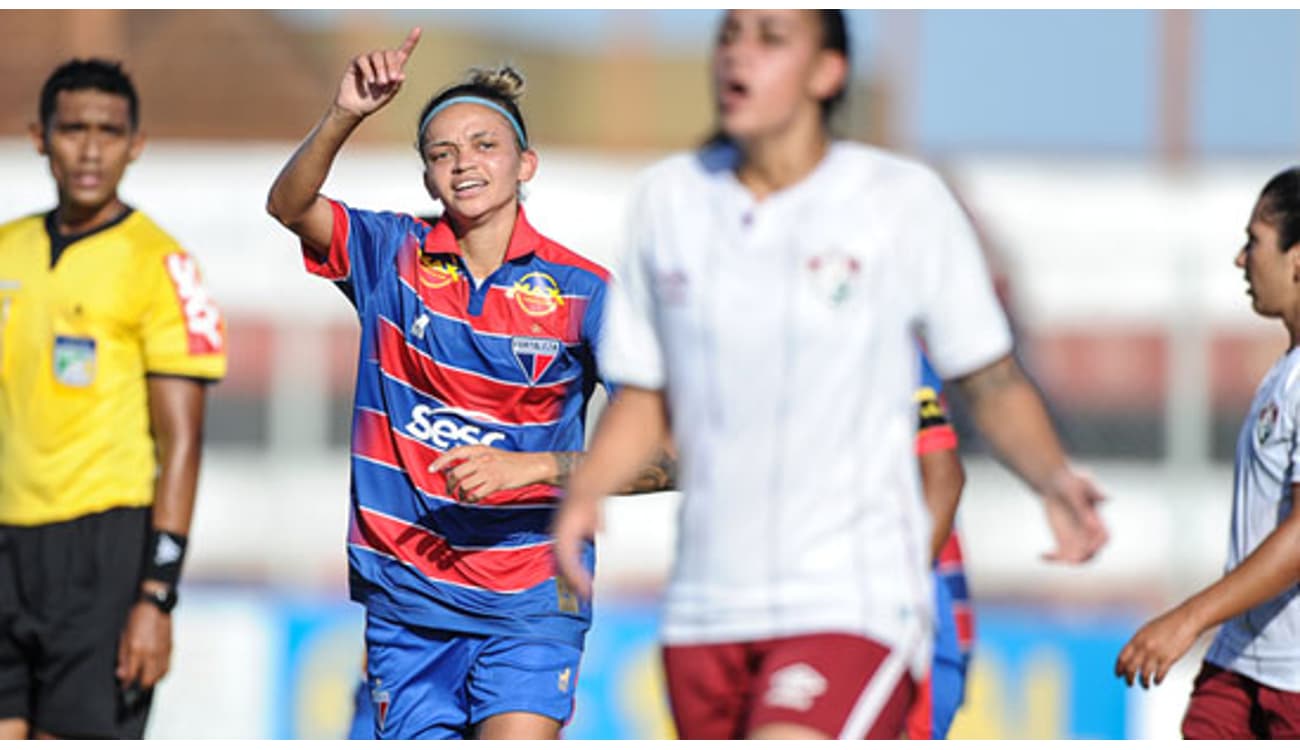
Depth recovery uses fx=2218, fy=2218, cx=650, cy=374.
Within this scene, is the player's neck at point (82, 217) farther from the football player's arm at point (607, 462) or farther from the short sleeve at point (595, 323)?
the football player's arm at point (607, 462)

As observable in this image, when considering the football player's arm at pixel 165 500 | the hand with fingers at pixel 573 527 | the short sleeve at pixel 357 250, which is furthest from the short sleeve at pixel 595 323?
the football player's arm at pixel 165 500

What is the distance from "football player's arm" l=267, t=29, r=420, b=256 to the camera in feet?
17.5

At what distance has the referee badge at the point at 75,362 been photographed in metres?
6.50

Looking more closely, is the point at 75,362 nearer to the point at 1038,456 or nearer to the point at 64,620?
the point at 64,620

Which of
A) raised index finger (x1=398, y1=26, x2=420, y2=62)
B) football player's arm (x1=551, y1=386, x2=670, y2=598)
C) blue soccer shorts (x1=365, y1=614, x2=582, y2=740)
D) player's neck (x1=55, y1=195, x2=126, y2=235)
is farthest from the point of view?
player's neck (x1=55, y1=195, x2=126, y2=235)

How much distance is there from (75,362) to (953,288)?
3.20m

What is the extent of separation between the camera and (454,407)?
5.61 m

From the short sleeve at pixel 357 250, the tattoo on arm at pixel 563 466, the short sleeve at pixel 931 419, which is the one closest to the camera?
the tattoo on arm at pixel 563 466

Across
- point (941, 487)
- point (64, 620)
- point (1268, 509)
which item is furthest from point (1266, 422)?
point (64, 620)

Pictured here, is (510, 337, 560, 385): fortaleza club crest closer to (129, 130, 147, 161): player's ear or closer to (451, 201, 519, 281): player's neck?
(451, 201, 519, 281): player's neck

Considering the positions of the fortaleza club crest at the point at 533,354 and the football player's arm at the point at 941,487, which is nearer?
the fortaleza club crest at the point at 533,354

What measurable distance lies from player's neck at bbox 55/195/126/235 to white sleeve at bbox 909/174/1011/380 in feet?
10.7

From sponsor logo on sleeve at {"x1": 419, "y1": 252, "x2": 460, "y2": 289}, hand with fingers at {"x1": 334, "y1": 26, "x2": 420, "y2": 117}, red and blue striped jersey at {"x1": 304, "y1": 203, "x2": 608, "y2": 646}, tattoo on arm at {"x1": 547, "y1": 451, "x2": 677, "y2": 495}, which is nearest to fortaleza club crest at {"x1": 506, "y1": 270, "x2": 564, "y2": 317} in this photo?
red and blue striped jersey at {"x1": 304, "y1": 203, "x2": 608, "y2": 646}

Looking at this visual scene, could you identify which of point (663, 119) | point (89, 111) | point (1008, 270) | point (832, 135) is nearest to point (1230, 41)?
point (1008, 270)
